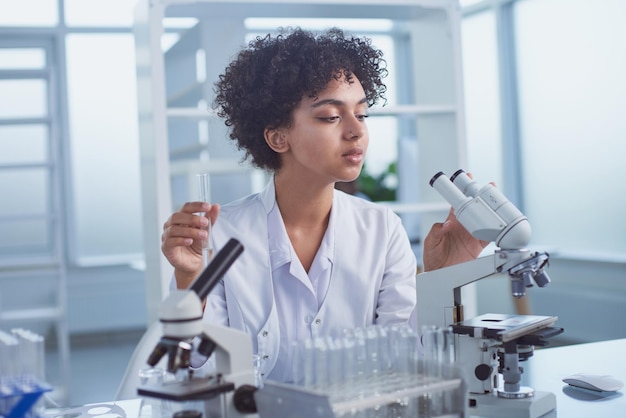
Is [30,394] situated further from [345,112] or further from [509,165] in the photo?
[509,165]

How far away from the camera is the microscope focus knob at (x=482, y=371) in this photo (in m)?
1.48

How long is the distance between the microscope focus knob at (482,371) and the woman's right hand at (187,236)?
2.04 ft

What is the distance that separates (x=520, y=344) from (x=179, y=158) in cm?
363

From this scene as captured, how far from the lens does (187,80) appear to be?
14.6ft

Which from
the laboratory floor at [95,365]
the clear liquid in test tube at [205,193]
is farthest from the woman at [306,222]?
the laboratory floor at [95,365]

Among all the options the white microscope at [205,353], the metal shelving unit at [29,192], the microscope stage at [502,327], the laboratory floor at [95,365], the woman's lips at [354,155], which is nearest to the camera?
the white microscope at [205,353]

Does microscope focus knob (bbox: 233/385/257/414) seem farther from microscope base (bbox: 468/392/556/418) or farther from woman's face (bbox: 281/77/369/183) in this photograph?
woman's face (bbox: 281/77/369/183)

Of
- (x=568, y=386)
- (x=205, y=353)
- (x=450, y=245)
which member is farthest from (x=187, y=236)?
(x=568, y=386)

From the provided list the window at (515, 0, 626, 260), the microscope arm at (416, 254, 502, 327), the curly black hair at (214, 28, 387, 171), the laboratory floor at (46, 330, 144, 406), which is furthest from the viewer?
the window at (515, 0, 626, 260)

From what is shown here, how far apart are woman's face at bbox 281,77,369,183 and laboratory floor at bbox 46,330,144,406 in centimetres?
263

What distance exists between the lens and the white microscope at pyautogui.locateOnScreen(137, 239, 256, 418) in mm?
1140

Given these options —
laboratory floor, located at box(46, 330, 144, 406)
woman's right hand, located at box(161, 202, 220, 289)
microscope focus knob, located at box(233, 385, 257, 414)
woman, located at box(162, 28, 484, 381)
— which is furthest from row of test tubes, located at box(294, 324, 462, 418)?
laboratory floor, located at box(46, 330, 144, 406)

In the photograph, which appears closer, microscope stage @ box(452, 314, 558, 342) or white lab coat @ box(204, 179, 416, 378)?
microscope stage @ box(452, 314, 558, 342)

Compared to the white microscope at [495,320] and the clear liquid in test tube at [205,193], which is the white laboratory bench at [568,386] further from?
the clear liquid in test tube at [205,193]
